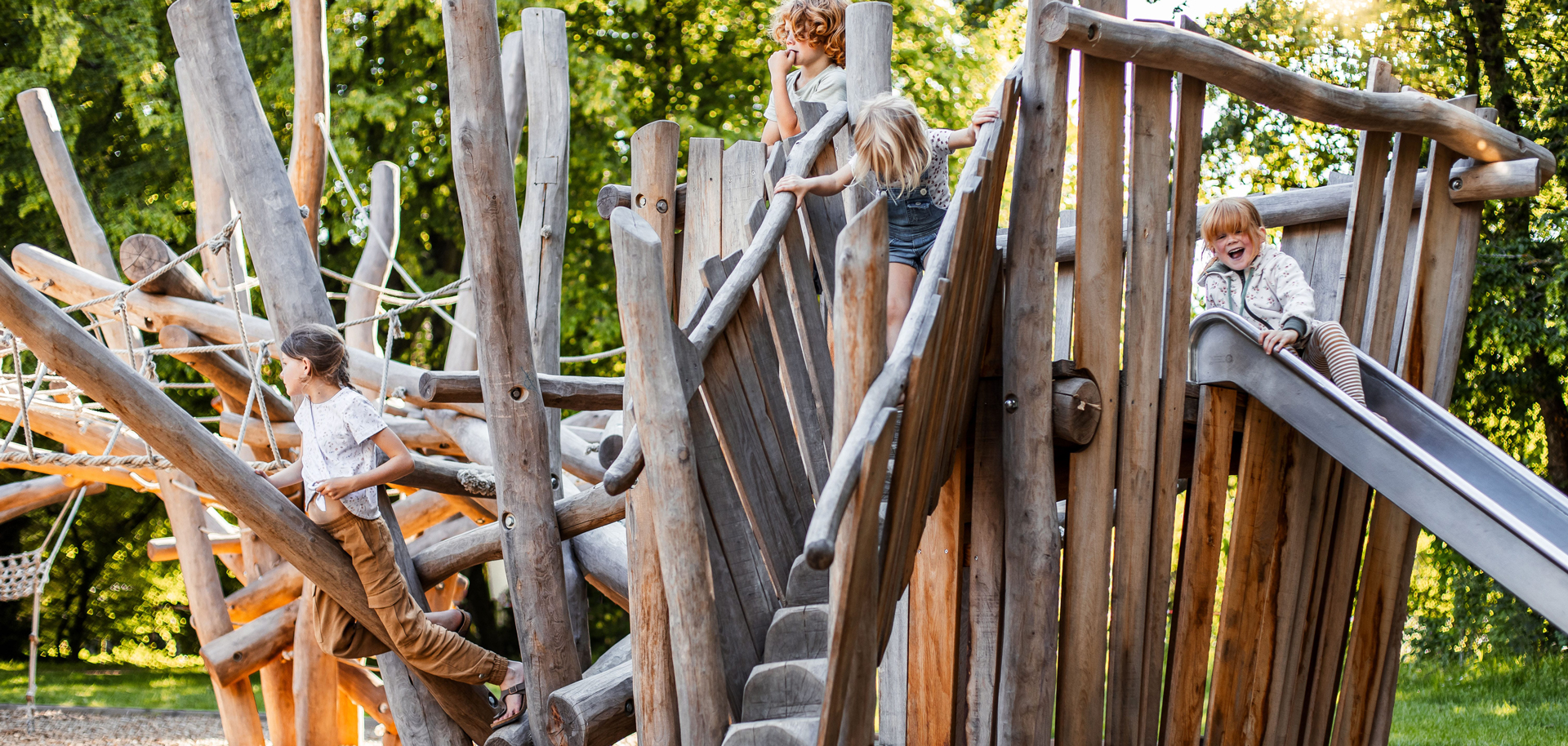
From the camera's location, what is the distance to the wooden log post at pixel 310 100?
5668 millimetres

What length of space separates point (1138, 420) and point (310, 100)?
13.9 feet

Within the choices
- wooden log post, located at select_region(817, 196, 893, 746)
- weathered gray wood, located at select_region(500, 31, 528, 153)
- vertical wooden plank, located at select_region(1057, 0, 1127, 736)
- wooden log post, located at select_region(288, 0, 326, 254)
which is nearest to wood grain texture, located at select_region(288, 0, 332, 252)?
wooden log post, located at select_region(288, 0, 326, 254)

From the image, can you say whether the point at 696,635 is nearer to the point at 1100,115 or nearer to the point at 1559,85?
the point at 1100,115

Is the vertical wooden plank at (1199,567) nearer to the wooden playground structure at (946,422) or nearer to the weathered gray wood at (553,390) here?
the wooden playground structure at (946,422)

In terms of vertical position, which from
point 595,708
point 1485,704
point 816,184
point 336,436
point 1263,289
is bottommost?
point 1485,704

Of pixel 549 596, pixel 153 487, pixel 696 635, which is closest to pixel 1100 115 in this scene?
Result: pixel 696 635

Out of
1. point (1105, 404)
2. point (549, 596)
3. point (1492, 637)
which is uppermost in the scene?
point (1105, 404)

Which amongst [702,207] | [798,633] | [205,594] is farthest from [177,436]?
[205,594]

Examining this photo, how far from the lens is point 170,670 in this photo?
15812 millimetres

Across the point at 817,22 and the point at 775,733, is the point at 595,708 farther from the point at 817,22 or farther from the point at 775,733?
the point at 817,22

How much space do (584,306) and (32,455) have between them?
21.9 ft

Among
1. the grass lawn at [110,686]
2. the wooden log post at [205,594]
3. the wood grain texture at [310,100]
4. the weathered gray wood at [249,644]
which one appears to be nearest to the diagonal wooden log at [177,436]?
the wood grain texture at [310,100]

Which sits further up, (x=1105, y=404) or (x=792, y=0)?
(x=792, y=0)

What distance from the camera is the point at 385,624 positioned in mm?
3752
